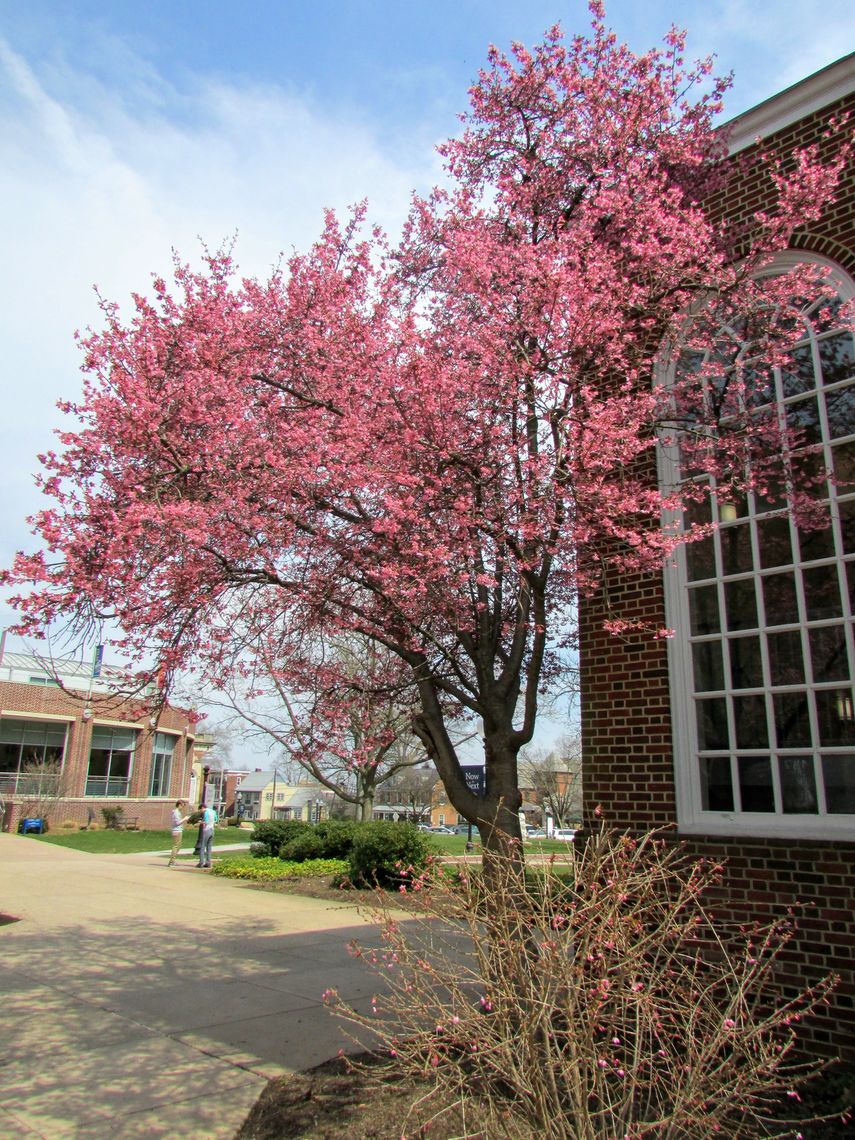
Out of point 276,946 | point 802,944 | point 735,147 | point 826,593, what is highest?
point 735,147

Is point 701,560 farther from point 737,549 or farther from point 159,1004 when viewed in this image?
point 159,1004

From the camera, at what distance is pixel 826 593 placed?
18.1 feet

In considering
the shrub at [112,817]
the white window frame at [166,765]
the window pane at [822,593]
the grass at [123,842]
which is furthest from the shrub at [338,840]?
the white window frame at [166,765]

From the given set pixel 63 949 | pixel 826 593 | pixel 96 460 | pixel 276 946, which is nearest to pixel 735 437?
pixel 826 593

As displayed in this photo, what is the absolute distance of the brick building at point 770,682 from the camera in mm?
5180

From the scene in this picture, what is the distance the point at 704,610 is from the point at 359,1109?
4.01 m

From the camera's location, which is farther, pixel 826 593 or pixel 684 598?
pixel 684 598

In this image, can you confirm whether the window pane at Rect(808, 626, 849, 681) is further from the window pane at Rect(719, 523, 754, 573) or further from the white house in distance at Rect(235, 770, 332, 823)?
the white house in distance at Rect(235, 770, 332, 823)

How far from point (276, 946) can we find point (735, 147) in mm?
9206

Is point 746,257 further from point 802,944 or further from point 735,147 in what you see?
point 802,944

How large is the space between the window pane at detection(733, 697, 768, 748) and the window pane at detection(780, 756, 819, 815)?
0.71 feet

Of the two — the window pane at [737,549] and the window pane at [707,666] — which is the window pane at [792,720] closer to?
the window pane at [707,666]

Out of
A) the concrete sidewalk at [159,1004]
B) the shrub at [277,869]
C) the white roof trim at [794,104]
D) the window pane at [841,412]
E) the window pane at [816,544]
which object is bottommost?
the concrete sidewalk at [159,1004]

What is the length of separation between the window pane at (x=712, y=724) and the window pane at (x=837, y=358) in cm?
244
